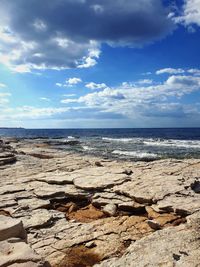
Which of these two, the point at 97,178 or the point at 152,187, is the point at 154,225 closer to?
the point at 152,187

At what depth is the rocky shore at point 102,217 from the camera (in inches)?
244

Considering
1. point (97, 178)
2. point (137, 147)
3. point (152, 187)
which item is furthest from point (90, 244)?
point (137, 147)

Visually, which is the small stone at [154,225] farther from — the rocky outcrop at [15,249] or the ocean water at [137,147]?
the ocean water at [137,147]

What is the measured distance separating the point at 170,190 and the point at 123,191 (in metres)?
1.53

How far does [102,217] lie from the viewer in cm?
931

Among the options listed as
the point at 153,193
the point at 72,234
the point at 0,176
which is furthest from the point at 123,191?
the point at 0,176

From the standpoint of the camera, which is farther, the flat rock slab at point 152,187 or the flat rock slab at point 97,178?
the flat rock slab at point 97,178

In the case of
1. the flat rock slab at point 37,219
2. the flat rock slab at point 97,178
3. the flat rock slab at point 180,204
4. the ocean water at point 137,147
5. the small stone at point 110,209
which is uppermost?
the flat rock slab at point 97,178

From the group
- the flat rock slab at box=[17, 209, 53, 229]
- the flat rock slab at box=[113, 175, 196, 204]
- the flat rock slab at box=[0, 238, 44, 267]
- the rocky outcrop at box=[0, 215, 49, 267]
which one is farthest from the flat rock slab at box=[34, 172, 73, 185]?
the flat rock slab at box=[0, 238, 44, 267]

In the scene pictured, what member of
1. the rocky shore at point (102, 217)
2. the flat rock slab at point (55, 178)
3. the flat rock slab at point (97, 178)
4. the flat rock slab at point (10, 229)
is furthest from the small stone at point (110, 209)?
the flat rock slab at point (10, 229)

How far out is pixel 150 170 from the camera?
13.5 m

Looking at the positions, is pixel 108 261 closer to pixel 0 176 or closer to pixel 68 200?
pixel 68 200

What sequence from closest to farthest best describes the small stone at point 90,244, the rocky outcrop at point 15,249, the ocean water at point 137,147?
1. the rocky outcrop at point 15,249
2. the small stone at point 90,244
3. the ocean water at point 137,147

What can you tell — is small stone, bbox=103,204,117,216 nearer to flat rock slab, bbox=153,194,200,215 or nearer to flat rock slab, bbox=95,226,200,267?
flat rock slab, bbox=153,194,200,215
